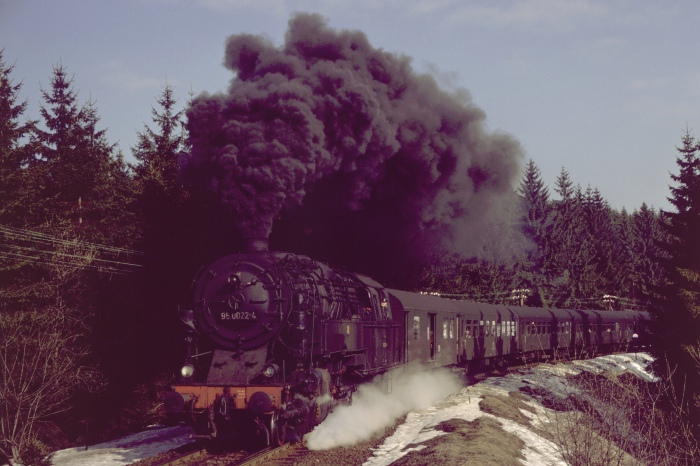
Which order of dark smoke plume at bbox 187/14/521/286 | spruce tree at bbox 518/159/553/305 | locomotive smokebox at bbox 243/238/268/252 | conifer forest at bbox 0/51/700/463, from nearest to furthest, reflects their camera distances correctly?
locomotive smokebox at bbox 243/238/268/252 → dark smoke plume at bbox 187/14/521/286 → conifer forest at bbox 0/51/700/463 → spruce tree at bbox 518/159/553/305

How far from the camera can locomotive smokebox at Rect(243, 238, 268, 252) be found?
13.9 meters

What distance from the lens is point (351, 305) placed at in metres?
15.2

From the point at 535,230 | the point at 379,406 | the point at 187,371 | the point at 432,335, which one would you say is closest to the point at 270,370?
the point at 187,371

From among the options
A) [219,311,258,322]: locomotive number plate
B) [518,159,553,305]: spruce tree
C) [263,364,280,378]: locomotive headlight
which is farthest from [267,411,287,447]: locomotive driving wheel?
[518,159,553,305]: spruce tree

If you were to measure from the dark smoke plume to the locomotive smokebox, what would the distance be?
0.36 meters

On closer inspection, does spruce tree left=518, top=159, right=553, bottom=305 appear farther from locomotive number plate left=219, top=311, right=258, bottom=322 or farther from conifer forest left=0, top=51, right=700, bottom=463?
locomotive number plate left=219, top=311, right=258, bottom=322

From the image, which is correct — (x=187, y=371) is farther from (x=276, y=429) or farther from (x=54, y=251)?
(x=54, y=251)

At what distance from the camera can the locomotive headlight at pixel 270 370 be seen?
1186 cm

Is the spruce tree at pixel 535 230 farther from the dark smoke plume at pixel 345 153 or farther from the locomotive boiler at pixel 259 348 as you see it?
the locomotive boiler at pixel 259 348

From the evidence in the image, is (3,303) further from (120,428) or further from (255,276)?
(255,276)

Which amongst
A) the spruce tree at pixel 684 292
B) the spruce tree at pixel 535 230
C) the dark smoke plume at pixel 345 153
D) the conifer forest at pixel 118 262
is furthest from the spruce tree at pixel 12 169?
the spruce tree at pixel 535 230

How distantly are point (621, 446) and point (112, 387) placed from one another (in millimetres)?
21166

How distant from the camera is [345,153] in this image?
19.3 meters

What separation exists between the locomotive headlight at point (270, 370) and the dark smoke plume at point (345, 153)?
3.54 m
